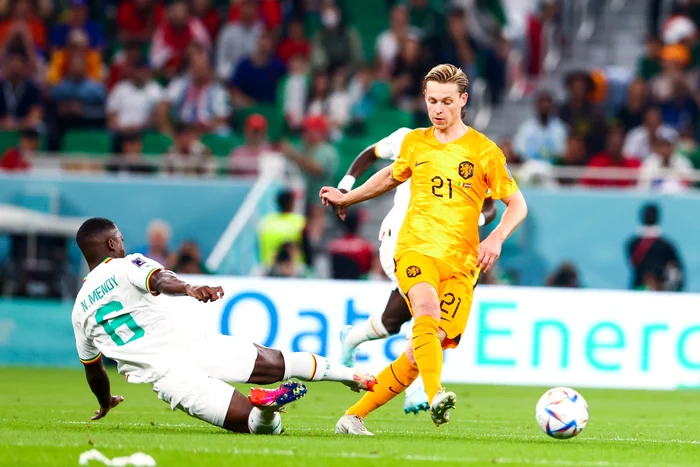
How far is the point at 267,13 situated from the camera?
2202 centimetres

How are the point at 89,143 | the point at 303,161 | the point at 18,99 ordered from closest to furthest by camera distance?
the point at 303,161
the point at 89,143
the point at 18,99

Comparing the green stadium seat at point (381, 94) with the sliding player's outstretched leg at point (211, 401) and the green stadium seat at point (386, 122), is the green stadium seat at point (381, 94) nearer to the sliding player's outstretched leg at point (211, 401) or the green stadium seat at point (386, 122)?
the green stadium seat at point (386, 122)

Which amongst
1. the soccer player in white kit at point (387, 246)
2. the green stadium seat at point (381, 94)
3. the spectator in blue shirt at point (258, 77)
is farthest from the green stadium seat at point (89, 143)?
the soccer player in white kit at point (387, 246)

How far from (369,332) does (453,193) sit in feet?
9.59

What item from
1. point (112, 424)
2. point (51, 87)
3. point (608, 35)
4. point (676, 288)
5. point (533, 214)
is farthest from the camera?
point (608, 35)

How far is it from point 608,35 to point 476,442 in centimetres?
1541

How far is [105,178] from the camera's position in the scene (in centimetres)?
1900

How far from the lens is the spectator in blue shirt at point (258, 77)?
20.9 m

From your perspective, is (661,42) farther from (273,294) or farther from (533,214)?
(273,294)

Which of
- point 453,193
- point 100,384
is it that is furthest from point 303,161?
point 453,193

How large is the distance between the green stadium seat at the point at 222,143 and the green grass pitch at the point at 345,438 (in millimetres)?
7066

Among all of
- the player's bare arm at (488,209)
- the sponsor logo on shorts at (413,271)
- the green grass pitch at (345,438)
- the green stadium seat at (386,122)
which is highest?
the green stadium seat at (386,122)

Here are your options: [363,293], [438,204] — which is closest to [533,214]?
[363,293]

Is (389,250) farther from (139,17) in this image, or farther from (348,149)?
(139,17)
